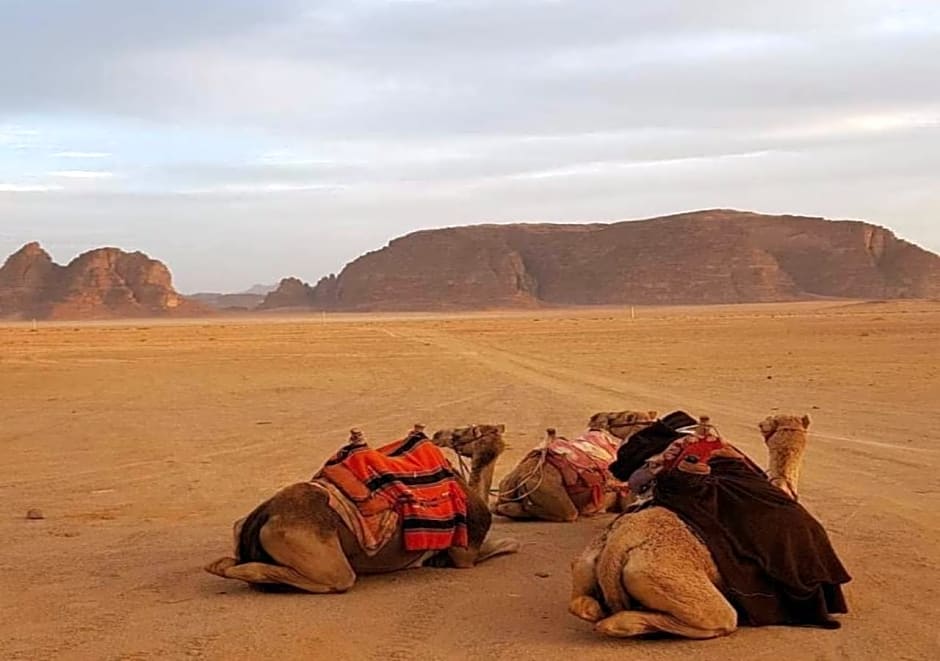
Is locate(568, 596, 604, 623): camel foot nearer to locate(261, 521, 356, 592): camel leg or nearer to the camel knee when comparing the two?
the camel knee

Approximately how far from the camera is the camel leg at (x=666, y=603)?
251 inches

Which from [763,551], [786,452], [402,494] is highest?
[786,452]

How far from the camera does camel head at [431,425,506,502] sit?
360 inches

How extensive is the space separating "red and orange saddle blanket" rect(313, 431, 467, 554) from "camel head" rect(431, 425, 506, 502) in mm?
918

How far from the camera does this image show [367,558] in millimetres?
7848

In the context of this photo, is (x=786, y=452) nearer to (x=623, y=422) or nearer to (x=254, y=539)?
(x=623, y=422)

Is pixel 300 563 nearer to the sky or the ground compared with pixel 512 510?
nearer to the sky

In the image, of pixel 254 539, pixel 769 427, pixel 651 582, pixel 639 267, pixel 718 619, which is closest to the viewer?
pixel 651 582

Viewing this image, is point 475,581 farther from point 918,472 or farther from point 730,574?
Answer: point 918,472

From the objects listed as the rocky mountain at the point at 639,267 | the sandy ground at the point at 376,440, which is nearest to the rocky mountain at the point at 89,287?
the rocky mountain at the point at 639,267

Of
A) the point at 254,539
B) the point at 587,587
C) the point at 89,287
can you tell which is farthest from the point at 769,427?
the point at 89,287

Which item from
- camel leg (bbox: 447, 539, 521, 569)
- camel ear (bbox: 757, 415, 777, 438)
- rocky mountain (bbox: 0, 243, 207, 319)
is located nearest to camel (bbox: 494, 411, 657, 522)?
camel leg (bbox: 447, 539, 521, 569)

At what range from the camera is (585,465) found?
9859mm

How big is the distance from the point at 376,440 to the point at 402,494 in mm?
8185
